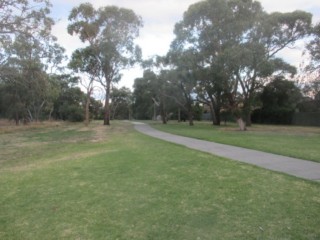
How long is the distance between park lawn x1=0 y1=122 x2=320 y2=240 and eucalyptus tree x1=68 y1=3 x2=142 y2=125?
3338cm

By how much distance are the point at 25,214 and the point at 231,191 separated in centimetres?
352

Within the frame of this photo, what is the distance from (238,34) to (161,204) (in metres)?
25.8

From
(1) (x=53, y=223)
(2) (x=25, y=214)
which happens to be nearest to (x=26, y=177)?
(2) (x=25, y=214)

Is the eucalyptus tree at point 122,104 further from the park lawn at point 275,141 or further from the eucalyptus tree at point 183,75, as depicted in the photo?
the park lawn at point 275,141

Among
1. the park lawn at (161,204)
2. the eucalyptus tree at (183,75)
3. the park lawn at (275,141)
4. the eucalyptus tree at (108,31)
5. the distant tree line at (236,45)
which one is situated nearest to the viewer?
the park lawn at (161,204)

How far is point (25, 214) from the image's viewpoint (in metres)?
5.51

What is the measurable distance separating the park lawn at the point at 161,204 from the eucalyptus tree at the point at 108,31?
33382 mm

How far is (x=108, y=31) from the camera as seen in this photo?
4031 cm

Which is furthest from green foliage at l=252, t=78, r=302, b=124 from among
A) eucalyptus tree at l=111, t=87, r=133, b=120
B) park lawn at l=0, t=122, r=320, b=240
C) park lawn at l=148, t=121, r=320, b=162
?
eucalyptus tree at l=111, t=87, r=133, b=120

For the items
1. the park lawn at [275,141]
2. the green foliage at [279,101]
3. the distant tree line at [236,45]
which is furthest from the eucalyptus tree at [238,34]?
the green foliage at [279,101]

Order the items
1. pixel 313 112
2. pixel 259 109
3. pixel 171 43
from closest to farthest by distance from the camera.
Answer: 1. pixel 171 43
2. pixel 313 112
3. pixel 259 109

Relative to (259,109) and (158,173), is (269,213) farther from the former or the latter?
(259,109)

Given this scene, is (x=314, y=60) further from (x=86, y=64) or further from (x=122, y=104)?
(x=122, y=104)

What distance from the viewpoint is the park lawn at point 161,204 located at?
4.46 metres
